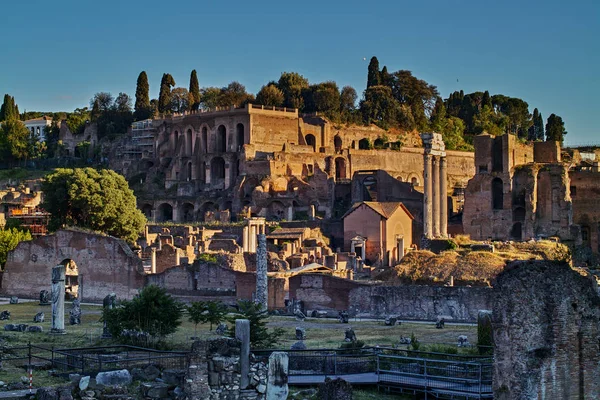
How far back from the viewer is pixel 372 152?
245 feet

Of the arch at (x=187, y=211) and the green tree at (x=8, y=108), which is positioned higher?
the green tree at (x=8, y=108)

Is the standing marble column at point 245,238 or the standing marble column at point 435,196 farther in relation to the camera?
the standing marble column at point 435,196

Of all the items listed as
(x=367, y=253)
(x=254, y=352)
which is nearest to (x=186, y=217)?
(x=367, y=253)

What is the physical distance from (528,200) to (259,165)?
20198 millimetres

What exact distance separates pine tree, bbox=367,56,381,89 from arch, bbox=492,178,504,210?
26.5 meters

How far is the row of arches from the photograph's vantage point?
7519 cm

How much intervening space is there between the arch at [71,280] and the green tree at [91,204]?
4.72m

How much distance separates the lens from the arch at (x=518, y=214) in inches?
2335

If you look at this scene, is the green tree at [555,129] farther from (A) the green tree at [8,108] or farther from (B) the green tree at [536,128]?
(A) the green tree at [8,108]

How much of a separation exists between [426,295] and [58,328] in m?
11.8

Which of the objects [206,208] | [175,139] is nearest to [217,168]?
[206,208]

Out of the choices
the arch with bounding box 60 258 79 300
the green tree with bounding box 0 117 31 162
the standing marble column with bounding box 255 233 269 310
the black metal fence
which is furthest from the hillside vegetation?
the green tree with bounding box 0 117 31 162

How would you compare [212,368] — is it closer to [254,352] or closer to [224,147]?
[254,352]

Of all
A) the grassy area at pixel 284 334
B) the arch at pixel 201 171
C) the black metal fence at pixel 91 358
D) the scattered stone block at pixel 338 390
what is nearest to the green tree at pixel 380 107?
the arch at pixel 201 171
